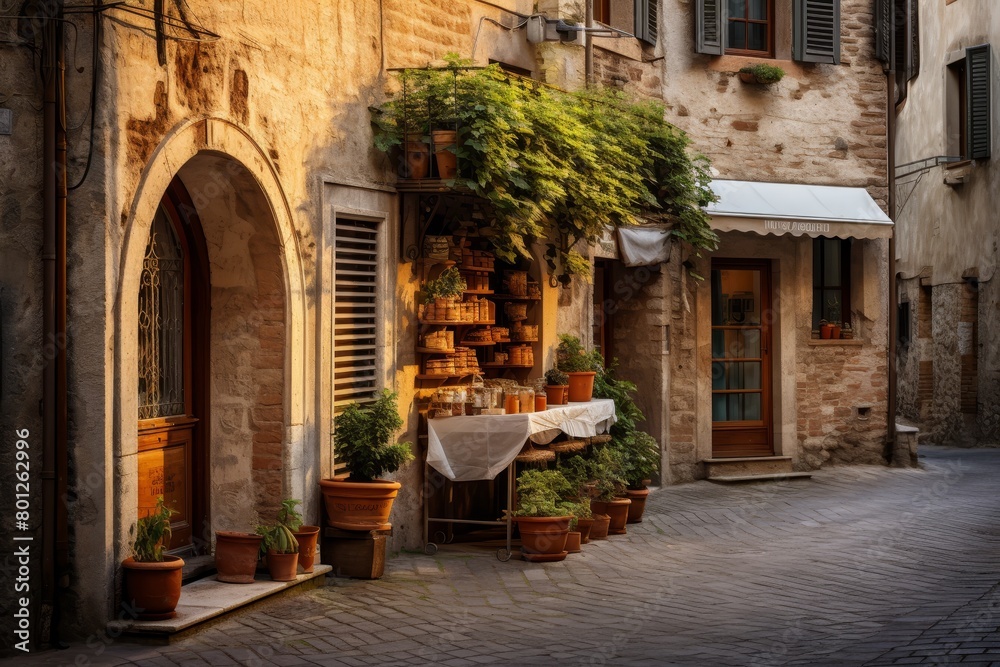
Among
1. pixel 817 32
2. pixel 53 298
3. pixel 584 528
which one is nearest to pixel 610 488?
pixel 584 528

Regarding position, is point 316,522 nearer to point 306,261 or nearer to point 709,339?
point 306,261

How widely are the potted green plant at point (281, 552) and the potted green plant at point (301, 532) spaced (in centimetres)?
8

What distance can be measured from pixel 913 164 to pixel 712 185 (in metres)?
7.47

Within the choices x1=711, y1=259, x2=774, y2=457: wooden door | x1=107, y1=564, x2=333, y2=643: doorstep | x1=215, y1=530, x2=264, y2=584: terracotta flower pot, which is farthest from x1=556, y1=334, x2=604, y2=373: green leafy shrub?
x1=215, y1=530, x2=264, y2=584: terracotta flower pot

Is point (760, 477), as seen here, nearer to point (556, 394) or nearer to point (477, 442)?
point (556, 394)

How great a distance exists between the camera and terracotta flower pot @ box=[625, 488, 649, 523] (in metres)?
12.0

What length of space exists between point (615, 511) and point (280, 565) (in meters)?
3.83

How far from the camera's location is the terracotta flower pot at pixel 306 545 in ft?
28.0

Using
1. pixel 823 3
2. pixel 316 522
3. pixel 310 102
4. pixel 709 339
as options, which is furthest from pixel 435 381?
pixel 823 3

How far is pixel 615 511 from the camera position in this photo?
11.4 m

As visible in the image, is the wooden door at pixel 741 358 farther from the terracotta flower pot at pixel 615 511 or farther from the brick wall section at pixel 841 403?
the terracotta flower pot at pixel 615 511

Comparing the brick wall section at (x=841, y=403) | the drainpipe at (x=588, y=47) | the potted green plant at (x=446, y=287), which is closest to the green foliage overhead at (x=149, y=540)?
the potted green plant at (x=446, y=287)

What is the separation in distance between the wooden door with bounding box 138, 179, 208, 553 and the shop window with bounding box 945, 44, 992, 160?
1433cm

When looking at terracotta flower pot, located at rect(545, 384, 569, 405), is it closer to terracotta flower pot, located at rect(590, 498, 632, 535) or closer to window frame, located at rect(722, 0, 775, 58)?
terracotta flower pot, located at rect(590, 498, 632, 535)
